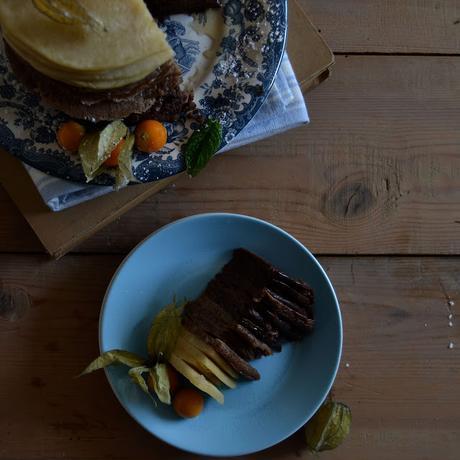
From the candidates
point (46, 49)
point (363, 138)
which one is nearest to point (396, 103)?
point (363, 138)

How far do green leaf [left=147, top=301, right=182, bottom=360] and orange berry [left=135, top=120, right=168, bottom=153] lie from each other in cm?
27

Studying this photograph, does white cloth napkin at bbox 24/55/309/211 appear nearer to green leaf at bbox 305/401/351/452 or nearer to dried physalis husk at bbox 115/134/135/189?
dried physalis husk at bbox 115/134/135/189

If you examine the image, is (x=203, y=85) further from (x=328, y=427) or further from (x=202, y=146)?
(x=328, y=427)

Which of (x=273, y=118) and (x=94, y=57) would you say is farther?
(x=273, y=118)

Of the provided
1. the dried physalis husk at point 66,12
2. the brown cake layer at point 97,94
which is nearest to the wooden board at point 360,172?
the brown cake layer at point 97,94

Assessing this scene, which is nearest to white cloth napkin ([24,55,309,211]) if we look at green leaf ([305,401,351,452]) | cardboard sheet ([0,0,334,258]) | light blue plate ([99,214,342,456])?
cardboard sheet ([0,0,334,258])

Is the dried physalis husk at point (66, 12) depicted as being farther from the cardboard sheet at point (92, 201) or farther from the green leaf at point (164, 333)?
the green leaf at point (164, 333)

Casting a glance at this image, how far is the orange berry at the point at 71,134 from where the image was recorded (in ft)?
3.09

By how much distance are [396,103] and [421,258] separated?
A: 0.96ft

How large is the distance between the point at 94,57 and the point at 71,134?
0.43ft

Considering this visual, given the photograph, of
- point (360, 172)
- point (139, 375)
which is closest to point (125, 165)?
point (139, 375)

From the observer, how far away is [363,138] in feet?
3.77

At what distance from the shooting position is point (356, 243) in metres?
1.14

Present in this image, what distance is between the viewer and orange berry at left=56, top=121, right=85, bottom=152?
3.09ft
